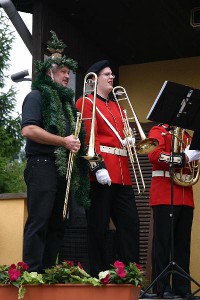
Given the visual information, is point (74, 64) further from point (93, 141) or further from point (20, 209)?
point (20, 209)

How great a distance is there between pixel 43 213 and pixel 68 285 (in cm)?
93

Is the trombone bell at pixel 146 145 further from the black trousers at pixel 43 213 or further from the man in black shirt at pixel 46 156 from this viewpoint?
the black trousers at pixel 43 213

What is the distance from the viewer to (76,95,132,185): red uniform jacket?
20.5 feet

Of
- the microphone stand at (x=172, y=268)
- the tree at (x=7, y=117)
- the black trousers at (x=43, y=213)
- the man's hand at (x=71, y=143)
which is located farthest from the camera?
the tree at (x=7, y=117)

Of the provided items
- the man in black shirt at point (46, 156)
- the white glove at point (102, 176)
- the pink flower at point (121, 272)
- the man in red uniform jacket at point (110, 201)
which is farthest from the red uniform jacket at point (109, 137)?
the pink flower at point (121, 272)

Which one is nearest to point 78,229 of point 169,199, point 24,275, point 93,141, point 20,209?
point 20,209

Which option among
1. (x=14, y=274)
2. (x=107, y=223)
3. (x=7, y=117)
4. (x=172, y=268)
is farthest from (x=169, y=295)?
(x=7, y=117)

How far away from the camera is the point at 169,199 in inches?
259

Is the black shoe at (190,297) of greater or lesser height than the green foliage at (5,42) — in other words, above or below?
below

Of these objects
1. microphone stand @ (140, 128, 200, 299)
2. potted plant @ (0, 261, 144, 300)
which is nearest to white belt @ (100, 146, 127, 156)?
microphone stand @ (140, 128, 200, 299)

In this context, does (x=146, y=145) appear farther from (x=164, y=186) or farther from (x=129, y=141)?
(x=164, y=186)

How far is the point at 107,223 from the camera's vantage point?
246 inches

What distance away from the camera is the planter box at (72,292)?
4609 mm

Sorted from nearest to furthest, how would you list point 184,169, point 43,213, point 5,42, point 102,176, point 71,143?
point 43,213, point 71,143, point 102,176, point 184,169, point 5,42
